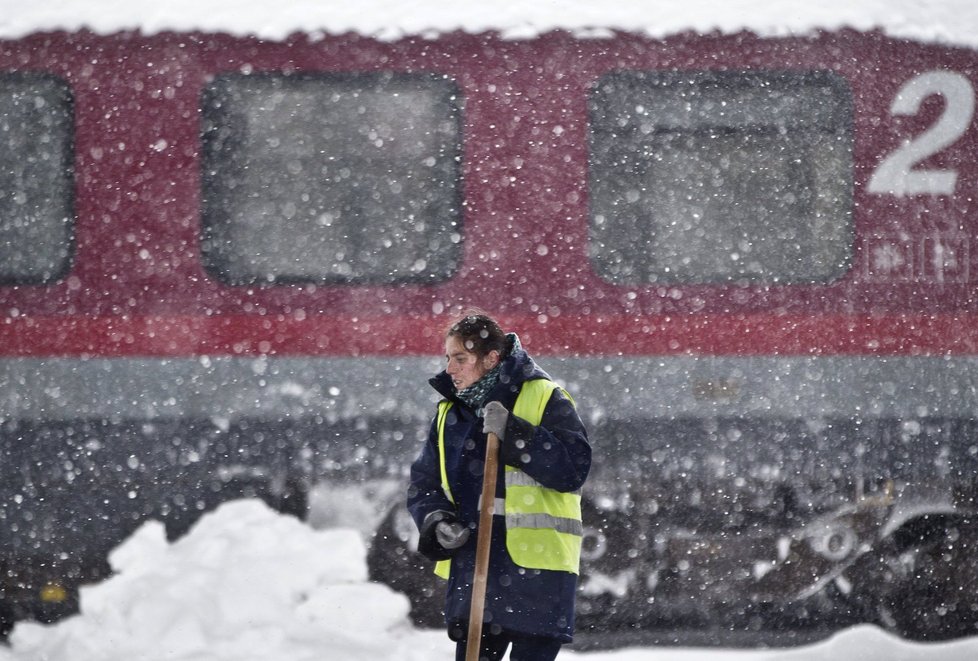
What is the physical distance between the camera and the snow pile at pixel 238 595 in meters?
5.52

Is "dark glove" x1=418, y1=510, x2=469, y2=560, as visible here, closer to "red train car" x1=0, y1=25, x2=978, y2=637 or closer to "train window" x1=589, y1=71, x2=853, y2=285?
"red train car" x1=0, y1=25, x2=978, y2=637

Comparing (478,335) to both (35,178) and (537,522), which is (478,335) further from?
(35,178)

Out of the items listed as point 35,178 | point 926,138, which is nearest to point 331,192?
point 35,178

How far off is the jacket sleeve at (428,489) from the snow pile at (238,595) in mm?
1845

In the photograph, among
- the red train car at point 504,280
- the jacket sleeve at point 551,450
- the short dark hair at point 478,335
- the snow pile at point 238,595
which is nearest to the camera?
the jacket sleeve at point 551,450

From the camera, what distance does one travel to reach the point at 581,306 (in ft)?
18.7

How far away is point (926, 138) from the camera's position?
5758 millimetres

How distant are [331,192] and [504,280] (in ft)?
2.91

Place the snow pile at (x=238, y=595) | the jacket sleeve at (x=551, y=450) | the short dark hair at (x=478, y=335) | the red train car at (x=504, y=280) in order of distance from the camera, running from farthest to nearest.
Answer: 1. the red train car at (x=504, y=280)
2. the snow pile at (x=238, y=595)
3. the short dark hair at (x=478, y=335)
4. the jacket sleeve at (x=551, y=450)

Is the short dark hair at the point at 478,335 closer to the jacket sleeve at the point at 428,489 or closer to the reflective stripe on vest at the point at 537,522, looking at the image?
the reflective stripe on vest at the point at 537,522

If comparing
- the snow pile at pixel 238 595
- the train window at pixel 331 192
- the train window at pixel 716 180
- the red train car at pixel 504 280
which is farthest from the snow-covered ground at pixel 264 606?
the train window at pixel 716 180

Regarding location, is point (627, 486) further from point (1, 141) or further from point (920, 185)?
point (1, 141)

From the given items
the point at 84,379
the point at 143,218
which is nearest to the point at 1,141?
the point at 143,218

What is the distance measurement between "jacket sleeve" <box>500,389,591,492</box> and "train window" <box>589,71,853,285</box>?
2104 mm
